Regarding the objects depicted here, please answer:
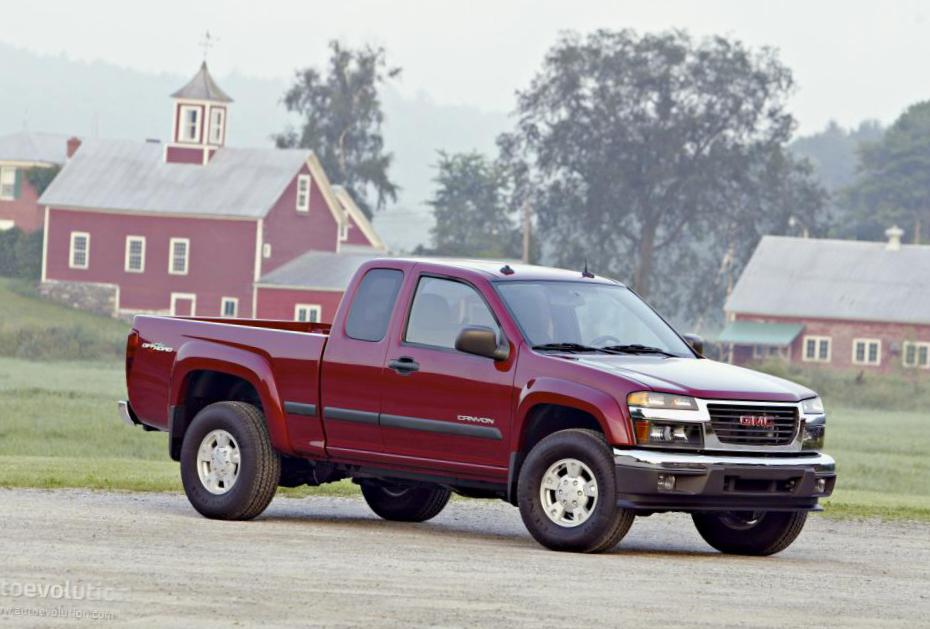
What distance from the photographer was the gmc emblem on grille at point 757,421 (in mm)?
13555

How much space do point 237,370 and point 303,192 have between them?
7742cm

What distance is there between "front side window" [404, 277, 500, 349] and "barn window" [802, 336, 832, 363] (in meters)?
84.3

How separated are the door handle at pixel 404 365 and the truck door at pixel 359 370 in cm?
12

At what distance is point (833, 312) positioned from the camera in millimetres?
96812

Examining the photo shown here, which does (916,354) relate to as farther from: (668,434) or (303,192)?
(668,434)

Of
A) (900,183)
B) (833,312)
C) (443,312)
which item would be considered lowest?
(443,312)

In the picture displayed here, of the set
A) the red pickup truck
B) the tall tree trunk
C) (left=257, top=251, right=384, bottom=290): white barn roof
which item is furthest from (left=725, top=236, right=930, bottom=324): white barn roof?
the red pickup truck

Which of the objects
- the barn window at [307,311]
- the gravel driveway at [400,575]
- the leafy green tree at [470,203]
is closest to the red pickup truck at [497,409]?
the gravel driveway at [400,575]

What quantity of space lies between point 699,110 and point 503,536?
95.4 m

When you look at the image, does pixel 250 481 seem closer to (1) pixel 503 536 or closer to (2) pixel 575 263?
(1) pixel 503 536

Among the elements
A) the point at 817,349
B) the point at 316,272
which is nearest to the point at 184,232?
the point at 316,272

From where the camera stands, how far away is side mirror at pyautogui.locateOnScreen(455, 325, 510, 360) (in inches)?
543

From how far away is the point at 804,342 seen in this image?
3841 inches

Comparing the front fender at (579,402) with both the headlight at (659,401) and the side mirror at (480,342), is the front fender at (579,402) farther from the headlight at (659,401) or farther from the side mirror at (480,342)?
the side mirror at (480,342)
